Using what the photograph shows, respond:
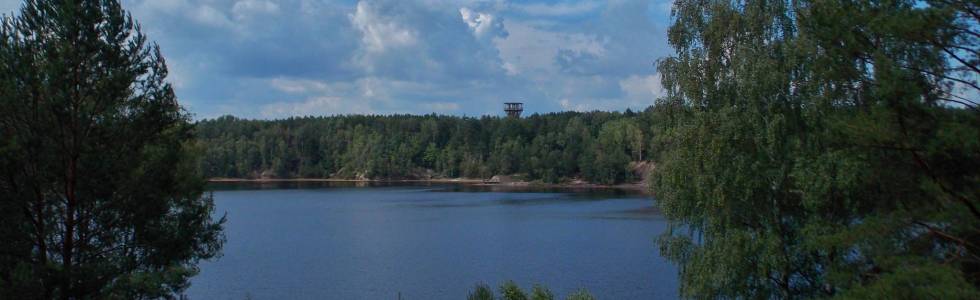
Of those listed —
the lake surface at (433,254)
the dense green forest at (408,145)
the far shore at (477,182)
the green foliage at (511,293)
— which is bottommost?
the lake surface at (433,254)

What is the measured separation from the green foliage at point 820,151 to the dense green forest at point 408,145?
85.9 m

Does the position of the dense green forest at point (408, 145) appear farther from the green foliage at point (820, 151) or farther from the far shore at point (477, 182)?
the green foliage at point (820, 151)

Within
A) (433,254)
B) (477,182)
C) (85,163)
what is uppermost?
(85,163)

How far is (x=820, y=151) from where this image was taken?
12680 millimetres

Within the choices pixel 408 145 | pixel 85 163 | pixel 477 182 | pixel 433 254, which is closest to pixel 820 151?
pixel 85 163

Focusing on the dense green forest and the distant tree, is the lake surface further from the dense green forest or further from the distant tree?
the dense green forest

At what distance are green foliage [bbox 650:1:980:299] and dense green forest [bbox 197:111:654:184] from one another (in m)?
85.9

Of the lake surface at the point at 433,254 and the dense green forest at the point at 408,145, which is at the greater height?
the dense green forest at the point at 408,145

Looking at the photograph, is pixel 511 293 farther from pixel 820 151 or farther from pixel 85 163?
pixel 85 163

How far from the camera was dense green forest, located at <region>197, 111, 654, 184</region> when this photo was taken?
108438mm

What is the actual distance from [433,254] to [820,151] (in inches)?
862

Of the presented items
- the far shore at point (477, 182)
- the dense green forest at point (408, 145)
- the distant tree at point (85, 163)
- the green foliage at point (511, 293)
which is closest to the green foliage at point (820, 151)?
the green foliage at point (511, 293)

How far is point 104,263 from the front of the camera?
1046cm

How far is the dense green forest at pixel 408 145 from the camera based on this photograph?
108438 millimetres
